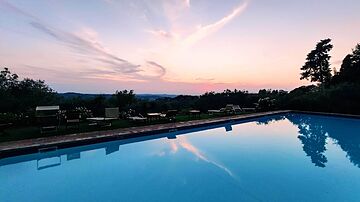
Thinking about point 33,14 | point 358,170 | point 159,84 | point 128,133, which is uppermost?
point 33,14

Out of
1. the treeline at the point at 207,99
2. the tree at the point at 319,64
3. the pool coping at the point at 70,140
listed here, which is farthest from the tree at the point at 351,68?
the pool coping at the point at 70,140

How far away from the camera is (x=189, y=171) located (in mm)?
5246

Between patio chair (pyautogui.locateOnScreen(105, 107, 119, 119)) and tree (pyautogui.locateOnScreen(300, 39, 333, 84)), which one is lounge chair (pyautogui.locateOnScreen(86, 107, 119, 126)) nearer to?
patio chair (pyautogui.locateOnScreen(105, 107, 119, 119))

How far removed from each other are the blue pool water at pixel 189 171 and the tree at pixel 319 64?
16.8 metres

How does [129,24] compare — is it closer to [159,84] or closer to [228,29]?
[228,29]

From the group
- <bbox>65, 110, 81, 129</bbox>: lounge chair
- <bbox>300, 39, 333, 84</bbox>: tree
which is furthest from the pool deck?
<bbox>300, 39, 333, 84</bbox>: tree

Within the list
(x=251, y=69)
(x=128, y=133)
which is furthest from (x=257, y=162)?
(x=251, y=69)

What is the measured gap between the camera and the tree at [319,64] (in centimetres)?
2305

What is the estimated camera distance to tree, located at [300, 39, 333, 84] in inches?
907

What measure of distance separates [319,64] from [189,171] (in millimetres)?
23146

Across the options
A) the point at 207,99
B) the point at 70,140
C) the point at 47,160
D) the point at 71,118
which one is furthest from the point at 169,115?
the point at 207,99

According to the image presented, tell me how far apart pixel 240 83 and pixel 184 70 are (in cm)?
802

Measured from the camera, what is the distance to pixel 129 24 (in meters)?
11.5

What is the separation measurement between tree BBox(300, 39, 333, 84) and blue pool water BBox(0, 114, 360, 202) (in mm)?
16810
